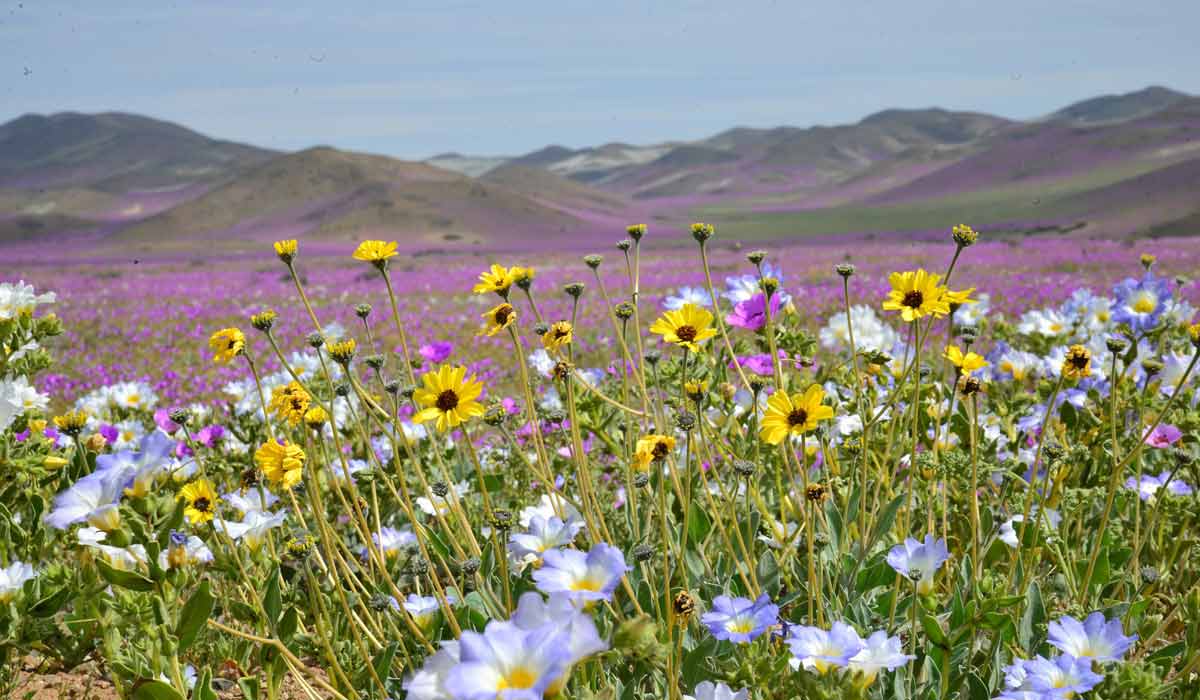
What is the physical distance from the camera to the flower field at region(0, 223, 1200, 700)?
1683 mm

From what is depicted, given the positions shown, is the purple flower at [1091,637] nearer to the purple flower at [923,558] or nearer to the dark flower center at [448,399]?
the purple flower at [923,558]

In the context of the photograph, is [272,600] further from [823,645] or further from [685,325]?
[823,645]

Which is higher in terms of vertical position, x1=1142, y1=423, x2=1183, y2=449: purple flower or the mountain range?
the mountain range

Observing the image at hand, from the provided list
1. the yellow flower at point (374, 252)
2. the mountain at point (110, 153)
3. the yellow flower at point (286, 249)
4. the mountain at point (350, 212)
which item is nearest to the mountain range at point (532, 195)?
the mountain at point (350, 212)

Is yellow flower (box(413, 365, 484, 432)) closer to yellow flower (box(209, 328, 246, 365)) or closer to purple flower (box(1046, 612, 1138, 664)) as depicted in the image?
yellow flower (box(209, 328, 246, 365))

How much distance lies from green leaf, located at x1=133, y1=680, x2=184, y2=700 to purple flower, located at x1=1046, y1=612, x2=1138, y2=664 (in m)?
1.67

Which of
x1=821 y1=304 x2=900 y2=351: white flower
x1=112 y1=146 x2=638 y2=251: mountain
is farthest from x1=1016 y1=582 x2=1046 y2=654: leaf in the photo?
x1=112 y1=146 x2=638 y2=251: mountain

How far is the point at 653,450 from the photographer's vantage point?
1720 mm

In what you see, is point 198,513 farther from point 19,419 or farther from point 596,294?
point 596,294

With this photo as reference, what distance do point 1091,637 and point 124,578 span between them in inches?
72.8

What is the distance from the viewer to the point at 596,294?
1553 cm

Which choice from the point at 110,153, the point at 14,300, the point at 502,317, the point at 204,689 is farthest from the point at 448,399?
the point at 110,153

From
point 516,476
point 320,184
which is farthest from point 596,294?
point 320,184

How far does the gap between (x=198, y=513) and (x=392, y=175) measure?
49.4m
